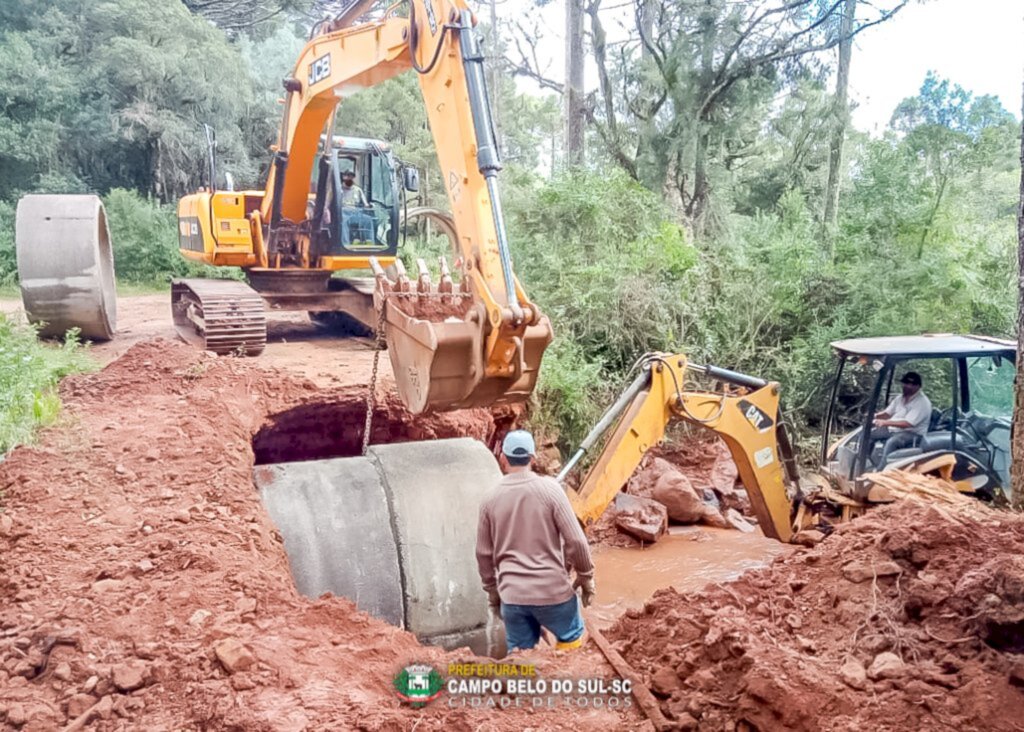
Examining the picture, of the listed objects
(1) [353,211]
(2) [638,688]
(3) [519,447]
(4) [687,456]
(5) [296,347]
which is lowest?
(4) [687,456]

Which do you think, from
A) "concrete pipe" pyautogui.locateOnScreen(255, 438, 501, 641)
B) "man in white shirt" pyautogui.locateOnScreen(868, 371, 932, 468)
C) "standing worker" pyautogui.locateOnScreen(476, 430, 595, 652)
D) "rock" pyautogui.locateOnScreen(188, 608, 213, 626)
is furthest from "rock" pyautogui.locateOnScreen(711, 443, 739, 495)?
"rock" pyautogui.locateOnScreen(188, 608, 213, 626)

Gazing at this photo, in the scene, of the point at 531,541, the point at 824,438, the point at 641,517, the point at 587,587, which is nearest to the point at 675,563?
the point at 641,517

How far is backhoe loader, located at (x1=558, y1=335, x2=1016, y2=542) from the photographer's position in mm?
6316

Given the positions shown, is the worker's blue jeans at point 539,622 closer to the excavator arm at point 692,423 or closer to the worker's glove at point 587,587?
the worker's glove at point 587,587

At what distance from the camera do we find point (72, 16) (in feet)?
65.3

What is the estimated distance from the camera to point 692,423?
6719mm

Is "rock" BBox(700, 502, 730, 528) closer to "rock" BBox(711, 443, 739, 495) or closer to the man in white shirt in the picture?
"rock" BBox(711, 443, 739, 495)

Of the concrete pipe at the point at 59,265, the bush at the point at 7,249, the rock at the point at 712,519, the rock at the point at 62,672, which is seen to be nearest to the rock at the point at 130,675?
the rock at the point at 62,672

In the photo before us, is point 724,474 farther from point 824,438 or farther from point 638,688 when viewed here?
point 638,688

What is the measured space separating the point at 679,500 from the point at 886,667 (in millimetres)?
5561

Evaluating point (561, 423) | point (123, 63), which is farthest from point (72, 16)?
point (561, 423)

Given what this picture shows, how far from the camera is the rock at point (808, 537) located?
6959 mm

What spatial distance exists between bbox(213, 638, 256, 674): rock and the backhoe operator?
663 centimetres

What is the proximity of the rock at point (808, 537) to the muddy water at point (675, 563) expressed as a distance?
40 centimetres
